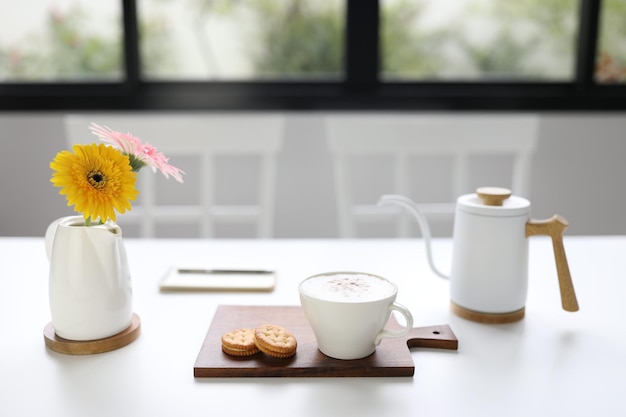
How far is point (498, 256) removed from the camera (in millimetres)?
825

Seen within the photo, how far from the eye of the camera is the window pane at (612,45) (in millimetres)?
2223

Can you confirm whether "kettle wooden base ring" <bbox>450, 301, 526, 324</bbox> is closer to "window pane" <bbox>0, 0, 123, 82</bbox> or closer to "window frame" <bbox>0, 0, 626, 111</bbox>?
"window frame" <bbox>0, 0, 626, 111</bbox>

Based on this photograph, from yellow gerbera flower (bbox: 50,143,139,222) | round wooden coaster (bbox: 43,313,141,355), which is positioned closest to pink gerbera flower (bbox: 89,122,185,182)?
yellow gerbera flower (bbox: 50,143,139,222)

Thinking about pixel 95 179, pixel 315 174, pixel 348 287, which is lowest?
pixel 315 174

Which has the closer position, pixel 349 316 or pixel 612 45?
pixel 349 316

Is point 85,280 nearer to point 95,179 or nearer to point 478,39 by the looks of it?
point 95,179

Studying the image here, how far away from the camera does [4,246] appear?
3.93 ft

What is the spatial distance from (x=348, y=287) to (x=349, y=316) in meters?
0.06

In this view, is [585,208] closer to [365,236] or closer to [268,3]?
[365,236]

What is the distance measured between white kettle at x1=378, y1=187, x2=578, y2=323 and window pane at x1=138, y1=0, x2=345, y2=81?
4.96 ft

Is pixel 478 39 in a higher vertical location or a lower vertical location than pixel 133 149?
higher

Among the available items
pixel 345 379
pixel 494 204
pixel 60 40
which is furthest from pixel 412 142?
pixel 60 40

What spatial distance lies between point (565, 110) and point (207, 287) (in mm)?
1710

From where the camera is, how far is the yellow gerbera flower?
0.69 m
